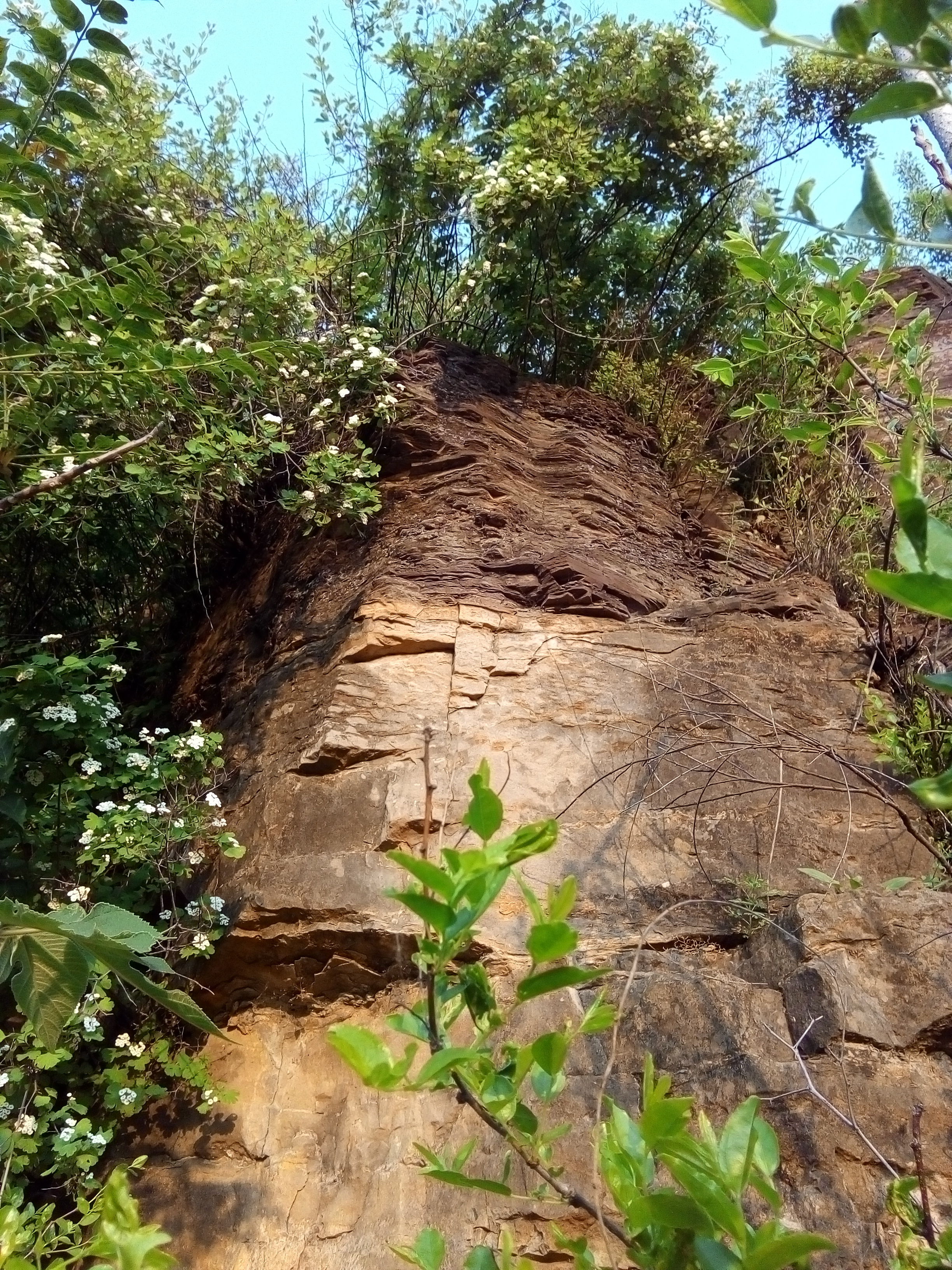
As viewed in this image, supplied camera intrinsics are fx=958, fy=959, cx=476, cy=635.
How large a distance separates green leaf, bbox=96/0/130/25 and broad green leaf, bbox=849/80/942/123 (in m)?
2.28

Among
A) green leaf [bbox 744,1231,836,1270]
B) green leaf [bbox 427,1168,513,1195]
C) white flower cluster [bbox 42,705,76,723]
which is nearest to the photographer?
green leaf [bbox 744,1231,836,1270]

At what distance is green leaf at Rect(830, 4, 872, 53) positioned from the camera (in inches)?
49.9

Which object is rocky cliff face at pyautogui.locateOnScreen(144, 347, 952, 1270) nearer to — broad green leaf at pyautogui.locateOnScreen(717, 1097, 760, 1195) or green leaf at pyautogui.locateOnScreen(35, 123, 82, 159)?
broad green leaf at pyautogui.locateOnScreen(717, 1097, 760, 1195)

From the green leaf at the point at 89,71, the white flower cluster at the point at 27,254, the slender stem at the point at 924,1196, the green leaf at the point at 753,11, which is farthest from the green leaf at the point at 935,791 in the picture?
the white flower cluster at the point at 27,254

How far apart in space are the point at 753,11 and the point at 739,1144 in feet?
4.95

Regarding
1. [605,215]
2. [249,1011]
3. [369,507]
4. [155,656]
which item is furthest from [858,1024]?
[605,215]

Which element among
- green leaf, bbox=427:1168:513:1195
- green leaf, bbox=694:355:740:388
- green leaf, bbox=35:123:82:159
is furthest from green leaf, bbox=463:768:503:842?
green leaf, bbox=694:355:740:388

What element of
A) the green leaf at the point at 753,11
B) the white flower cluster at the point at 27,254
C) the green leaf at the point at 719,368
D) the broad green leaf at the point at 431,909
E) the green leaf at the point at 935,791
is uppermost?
the white flower cluster at the point at 27,254

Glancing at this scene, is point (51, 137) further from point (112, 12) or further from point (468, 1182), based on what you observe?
point (468, 1182)

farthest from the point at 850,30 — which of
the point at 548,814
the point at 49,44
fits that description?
the point at 548,814

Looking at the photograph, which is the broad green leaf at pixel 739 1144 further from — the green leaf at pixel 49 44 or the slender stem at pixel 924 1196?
the green leaf at pixel 49 44

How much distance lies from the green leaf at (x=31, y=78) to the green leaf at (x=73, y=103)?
70mm

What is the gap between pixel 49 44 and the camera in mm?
2656

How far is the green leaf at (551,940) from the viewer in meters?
1.08
